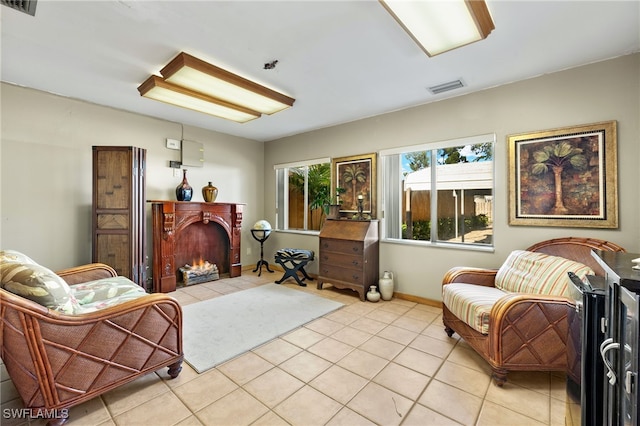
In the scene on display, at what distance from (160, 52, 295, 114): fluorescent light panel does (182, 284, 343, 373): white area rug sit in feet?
8.16

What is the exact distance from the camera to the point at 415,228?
3.77 metres

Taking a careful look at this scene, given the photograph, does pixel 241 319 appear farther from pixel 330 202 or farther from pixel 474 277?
pixel 474 277

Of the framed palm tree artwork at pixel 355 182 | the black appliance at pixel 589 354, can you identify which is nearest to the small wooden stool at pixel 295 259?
the framed palm tree artwork at pixel 355 182

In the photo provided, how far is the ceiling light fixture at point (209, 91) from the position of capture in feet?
8.17

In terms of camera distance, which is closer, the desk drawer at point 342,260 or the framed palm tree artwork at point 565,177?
the framed palm tree artwork at point 565,177

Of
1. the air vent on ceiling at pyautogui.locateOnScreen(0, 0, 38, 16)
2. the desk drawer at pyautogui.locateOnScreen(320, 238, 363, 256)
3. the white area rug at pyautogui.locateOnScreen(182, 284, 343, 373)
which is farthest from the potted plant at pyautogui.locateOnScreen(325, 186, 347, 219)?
the air vent on ceiling at pyautogui.locateOnScreen(0, 0, 38, 16)

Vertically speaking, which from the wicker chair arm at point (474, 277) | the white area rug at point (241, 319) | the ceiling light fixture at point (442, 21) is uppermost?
the ceiling light fixture at point (442, 21)

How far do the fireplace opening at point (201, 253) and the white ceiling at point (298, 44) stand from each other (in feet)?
7.63

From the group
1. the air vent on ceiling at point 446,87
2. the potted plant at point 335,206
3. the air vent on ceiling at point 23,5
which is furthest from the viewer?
the potted plant at point 335,206

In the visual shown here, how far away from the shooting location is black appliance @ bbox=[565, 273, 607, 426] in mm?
1035

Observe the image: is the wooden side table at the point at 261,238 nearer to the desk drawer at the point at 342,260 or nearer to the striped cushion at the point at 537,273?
the desk drawer at the point at 342,260

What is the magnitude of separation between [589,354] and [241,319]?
2.79 m

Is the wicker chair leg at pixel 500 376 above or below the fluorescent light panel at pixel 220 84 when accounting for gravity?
below

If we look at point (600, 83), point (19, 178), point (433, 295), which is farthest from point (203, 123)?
point (600, 83)
